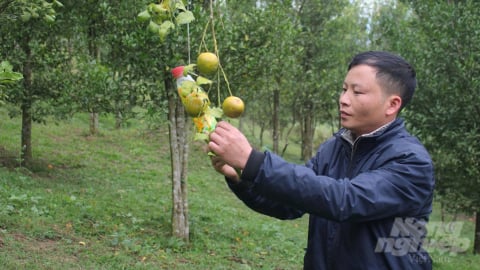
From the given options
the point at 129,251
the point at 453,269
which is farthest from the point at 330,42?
the point at 129,251

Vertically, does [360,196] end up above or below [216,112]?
below

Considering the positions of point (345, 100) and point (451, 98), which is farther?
point (451, 98)

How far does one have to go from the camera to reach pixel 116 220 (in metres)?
7.90

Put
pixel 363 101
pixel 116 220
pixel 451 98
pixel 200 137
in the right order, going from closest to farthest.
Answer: pixel 200 137, pixel 363 101, pixel 116 220, pixel 451 98

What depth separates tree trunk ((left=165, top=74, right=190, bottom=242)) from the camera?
725 cm

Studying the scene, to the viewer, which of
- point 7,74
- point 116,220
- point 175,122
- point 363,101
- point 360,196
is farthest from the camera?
point 116,220

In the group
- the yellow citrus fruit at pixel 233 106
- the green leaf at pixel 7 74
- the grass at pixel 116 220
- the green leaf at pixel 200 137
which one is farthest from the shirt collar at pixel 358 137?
the grass at pixel 116 220

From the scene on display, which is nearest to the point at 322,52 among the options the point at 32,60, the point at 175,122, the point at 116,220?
the point at 32,60

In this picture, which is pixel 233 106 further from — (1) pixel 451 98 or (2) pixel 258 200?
(1) pixel 451 98

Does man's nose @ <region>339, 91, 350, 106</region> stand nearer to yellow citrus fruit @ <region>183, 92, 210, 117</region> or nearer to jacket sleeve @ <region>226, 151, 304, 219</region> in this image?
jacket sleeve @ <region>226, 151, 304, 219</region>

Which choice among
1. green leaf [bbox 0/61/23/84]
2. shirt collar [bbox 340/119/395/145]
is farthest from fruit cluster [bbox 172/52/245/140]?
green leaf [bbox 0/61/23/84]

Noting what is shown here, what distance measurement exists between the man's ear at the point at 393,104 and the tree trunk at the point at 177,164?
522cm

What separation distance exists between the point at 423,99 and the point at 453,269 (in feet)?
10.2

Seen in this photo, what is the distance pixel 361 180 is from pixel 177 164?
573cm
